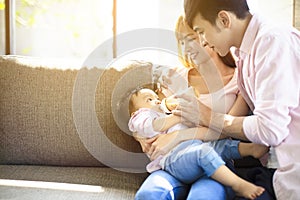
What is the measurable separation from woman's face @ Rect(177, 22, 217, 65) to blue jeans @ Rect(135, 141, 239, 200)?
44 centimetres

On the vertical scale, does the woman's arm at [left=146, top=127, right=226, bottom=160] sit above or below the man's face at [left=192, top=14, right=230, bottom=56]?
below

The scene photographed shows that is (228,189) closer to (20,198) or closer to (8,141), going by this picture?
(20,198)

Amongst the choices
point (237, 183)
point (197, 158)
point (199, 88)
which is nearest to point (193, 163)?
point (197, 158)

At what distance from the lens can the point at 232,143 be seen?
1531 mm

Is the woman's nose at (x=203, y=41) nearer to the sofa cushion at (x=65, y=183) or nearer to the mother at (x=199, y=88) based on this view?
the mother at (x=199, y=88)

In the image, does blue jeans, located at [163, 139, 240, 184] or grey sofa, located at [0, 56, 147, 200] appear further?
grey sofa, located at [0, 56, 147, 200]

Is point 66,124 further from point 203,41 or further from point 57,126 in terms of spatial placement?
point 203,41

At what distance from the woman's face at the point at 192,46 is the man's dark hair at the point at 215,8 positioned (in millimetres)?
192

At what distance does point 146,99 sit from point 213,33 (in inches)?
15.9

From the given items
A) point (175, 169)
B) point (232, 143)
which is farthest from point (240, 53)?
point (175, 169)

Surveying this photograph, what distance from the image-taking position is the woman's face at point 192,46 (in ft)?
5.30

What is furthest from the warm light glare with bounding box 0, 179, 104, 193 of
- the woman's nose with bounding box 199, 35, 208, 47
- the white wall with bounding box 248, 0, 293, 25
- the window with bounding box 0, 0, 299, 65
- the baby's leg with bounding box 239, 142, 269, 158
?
the white wall with bounding box 248, 0, 293, 25

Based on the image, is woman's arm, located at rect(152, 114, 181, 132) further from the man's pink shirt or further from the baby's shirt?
the man's pink shirt

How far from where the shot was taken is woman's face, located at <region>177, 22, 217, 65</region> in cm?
162
